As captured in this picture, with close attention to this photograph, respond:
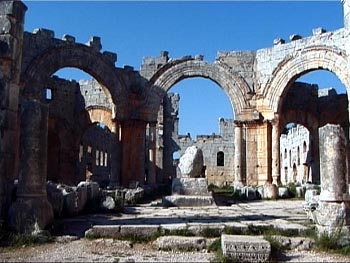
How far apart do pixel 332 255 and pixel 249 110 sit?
38.5 ft

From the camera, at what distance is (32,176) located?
6.98 metres

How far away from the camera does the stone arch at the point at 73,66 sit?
1515 centimetres

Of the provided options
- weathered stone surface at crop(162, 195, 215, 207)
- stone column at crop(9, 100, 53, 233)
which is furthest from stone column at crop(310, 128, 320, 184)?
stone column at crop(9, 100, 53, 233)

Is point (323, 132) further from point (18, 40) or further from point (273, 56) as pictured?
point (273, 56)

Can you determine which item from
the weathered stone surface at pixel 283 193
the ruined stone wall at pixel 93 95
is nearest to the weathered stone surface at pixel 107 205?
the weathered stone surface at pixel 283 193

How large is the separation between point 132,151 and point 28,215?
432 inches

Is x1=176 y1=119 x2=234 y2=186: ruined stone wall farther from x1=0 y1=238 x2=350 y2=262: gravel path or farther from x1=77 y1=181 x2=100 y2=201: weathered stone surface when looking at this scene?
x1=0 y1=238 x2=350 y2=262: gravel path

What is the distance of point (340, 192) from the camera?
683 centimetres

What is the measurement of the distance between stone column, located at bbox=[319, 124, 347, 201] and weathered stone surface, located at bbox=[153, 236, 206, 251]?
2.22 metres

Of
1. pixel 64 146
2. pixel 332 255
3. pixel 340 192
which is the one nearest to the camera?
pixel 332 255

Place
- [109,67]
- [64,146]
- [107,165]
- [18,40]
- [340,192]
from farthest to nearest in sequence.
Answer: [107,165] → [64,146] → [109,67] → [18,40] → [340,192]

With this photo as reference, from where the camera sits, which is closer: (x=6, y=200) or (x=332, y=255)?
(x=332, y=255)

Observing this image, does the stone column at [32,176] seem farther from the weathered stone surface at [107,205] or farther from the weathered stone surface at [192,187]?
the weathered stone surface at [192,187]

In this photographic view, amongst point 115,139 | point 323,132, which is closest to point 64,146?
point 115,139
